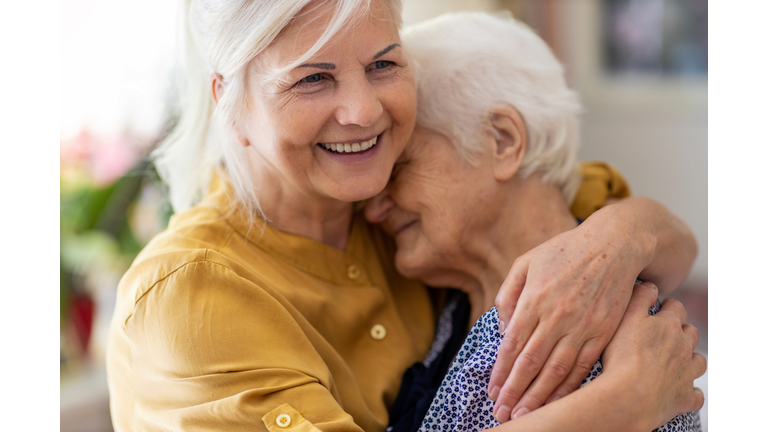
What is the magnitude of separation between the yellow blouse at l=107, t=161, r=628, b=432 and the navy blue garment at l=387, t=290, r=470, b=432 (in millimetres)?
35

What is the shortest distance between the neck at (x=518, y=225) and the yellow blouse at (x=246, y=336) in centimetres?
29

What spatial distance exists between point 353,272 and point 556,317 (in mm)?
602

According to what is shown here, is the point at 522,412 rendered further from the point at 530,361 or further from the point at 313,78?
the point at 313,78

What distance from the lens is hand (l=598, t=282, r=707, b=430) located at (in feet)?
3.47

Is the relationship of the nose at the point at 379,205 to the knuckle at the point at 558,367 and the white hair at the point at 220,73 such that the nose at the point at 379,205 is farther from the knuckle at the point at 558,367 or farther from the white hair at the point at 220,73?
the knuckle at the point at 558,367

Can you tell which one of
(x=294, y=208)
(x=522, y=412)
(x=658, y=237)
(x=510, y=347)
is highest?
(x=294, y=208)

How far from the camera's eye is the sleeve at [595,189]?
5.30 ft

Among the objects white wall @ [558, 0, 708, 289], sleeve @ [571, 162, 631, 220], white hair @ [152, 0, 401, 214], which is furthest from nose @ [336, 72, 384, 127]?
white wall @ [558, 0, 708, 289]

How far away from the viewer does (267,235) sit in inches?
55.4

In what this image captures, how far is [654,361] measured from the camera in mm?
1092

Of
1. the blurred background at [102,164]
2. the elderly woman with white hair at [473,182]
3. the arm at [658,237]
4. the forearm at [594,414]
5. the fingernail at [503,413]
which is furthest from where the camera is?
the blurred background at [102,164]

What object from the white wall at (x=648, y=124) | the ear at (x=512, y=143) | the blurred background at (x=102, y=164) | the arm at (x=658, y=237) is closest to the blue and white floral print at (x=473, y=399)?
the arm at (x=658, y=237)

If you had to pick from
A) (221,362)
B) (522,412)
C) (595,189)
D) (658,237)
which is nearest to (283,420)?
(221,362)

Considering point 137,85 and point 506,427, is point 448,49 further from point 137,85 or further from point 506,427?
point 137,85
